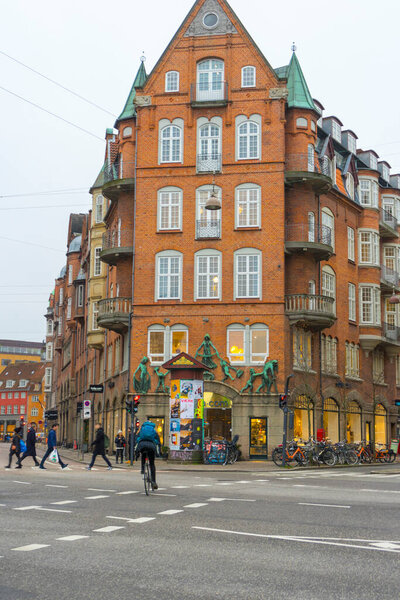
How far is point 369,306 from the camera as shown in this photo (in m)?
47.7

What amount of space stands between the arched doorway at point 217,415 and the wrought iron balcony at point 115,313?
584cm

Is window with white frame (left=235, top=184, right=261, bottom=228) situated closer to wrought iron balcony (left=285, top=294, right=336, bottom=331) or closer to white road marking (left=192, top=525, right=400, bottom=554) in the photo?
wrought iron balcony (left=285, top=294, right=336, bottom=331)

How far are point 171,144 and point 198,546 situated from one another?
32.8 metres

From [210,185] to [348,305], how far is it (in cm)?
1241

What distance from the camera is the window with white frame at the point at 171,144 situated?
3991 cm

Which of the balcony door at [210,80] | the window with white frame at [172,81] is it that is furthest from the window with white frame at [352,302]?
the window with white frame at [172,81]

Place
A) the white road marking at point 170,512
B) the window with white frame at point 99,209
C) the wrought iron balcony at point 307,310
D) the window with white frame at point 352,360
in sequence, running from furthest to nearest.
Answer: the window with white frame at point 99,209
the window with white frame at point 352,360
the wrought iron balcony at point 307,310
the white road marking at point 170,512

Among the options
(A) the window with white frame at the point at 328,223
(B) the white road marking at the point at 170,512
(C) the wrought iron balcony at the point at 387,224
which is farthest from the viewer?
(C) the wrought iron balcony at the point at 387,224

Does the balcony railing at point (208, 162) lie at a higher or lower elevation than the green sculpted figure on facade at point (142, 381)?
higher

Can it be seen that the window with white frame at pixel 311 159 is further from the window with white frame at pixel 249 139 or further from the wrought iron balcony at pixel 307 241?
the wrought iron balcony at pixel 307 241

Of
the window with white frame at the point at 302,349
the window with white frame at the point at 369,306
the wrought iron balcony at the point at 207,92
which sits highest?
the wrought iron balcony at the point at 207,92

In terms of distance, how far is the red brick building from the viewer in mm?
37781

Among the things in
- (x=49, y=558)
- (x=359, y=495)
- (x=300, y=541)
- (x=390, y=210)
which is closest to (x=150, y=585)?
(x=49, y=558)

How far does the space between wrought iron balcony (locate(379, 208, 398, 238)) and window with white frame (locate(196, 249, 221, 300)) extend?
53.5 ft
